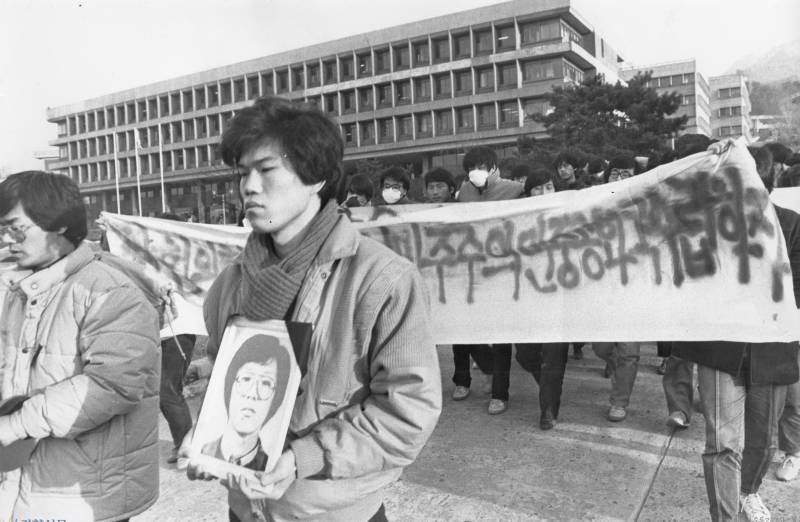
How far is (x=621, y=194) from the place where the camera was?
379cm

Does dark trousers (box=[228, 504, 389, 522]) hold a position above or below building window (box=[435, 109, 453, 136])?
below

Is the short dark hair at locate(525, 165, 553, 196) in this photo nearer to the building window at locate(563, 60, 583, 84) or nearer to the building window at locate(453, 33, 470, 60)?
the building window at locate(563, 60, 583, 84)

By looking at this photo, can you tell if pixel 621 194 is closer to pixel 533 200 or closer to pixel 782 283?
pixel 533 200

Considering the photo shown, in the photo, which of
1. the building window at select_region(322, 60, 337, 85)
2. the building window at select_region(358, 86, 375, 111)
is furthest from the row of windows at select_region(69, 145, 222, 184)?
the building window at select_region(358, 86, 375, 111)

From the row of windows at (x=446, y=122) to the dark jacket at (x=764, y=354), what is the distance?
49038 mm

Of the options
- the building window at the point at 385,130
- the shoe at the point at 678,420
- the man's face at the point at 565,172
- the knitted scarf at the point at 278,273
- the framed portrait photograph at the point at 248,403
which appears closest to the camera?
the framed portrait photograph at the point at 248,403

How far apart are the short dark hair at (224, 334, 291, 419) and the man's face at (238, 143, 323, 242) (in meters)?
0.32

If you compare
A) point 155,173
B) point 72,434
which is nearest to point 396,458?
point 72,434

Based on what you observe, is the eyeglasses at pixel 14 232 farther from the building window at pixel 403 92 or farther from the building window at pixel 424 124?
the building window at pixel 403 92

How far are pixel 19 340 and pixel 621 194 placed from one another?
3.02 m

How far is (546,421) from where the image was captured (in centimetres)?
458

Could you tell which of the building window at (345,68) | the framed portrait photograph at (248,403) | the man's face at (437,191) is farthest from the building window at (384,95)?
the framed portrait photograph at (248,403)

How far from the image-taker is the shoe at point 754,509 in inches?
122

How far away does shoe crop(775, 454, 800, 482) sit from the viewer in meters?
3.60
